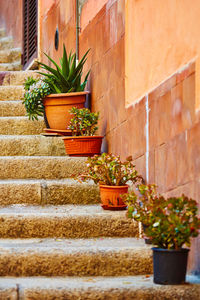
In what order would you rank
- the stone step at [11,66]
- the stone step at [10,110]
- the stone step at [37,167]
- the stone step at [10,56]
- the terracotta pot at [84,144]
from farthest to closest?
the stone step at [10,56], the stone step at [11,66], the stone step at [10,110], the terracotta pot at [84,144], the stone step at [37,167]

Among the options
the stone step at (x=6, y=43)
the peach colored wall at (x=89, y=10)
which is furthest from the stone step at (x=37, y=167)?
the stone step at (x=6, y=43)

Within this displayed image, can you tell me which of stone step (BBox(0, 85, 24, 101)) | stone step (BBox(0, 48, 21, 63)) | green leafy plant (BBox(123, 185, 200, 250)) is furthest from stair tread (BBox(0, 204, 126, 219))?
stone step (BBox(0, 48, 21, 63))

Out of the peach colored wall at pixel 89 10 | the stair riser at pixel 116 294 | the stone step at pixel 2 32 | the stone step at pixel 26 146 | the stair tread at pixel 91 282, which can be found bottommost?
the stair riser at pixel 116 294

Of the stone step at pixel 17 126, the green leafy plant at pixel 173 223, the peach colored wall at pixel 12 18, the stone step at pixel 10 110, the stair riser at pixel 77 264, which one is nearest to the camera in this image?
the green leafy plant at pixel 173 223

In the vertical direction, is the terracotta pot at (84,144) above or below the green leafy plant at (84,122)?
below

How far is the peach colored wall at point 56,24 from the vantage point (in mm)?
5367

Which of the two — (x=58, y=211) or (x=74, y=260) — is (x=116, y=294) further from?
(x=58, y=211)

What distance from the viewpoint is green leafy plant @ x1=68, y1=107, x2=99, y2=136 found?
4.26 m

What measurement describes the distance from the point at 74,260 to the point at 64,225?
0.43 m

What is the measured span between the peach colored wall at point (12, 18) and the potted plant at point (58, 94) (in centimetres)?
321

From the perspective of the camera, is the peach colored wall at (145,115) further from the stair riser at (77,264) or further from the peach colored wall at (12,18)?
the peach colored wall at (12,18)

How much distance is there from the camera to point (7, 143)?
4.29 m

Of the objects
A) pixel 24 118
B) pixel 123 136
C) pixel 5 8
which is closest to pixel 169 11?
pixel 123 136

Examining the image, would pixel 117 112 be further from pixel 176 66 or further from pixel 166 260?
pixel 166 260
